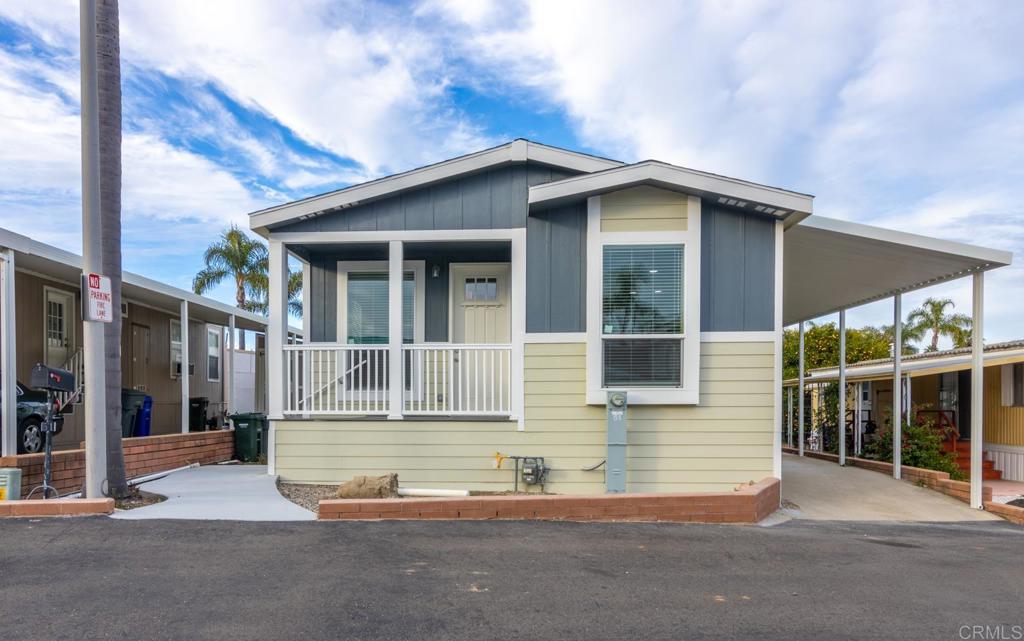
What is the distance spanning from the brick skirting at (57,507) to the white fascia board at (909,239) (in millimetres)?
7846

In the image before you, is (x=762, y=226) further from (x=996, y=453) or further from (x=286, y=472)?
(x=996, y=453)

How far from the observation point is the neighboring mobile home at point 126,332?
644cm

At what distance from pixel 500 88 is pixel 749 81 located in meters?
6.66

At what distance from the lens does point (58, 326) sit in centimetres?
912

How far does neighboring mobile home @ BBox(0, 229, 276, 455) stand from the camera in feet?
21.1

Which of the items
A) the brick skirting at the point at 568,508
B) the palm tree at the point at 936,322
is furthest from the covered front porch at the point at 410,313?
the palm tree at the point at 936,322

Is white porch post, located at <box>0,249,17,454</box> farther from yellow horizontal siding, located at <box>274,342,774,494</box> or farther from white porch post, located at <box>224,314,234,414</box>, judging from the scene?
white porch post, located at <box>224,314,234,414</box>

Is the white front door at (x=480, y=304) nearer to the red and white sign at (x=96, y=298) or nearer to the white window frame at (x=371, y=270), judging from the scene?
the white window frame at (x=371, y=270)

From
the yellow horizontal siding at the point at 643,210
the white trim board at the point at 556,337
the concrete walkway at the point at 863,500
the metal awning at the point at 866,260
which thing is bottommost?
the concrete walkway at the point at 863,500

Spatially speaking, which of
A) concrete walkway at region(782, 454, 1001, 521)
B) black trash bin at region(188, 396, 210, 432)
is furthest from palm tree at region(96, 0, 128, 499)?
concrete walkway at region(782, 454, 1001, 521)

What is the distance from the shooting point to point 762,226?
23.2 feet

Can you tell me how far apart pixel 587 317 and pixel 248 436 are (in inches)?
246

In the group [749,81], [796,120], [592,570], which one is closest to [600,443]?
[592,570]

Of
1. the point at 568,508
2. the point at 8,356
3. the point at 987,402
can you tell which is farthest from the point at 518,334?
the point at 987,402
